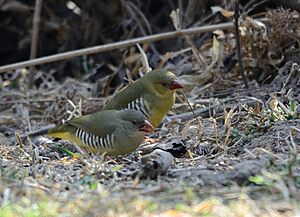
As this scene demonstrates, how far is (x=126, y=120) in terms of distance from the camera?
5.78 metres

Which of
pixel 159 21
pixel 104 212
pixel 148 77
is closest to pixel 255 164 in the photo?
pixel 104 212

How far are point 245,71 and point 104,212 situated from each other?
4.16 meters

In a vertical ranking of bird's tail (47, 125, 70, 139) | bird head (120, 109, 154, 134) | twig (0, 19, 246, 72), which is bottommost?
bird's tail (47, 125, 70, 139)

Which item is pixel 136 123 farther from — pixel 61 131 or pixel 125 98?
pixel 125 98

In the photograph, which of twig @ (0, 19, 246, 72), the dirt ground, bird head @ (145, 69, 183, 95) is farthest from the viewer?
twig @ (0, 19, 246, 72)

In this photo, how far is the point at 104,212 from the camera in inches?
156

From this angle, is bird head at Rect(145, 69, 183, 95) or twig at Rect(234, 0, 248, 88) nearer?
bird head at Rect(145, 69, 183, 95)

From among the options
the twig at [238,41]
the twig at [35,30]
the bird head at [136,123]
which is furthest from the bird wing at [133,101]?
the twig at [35,30]

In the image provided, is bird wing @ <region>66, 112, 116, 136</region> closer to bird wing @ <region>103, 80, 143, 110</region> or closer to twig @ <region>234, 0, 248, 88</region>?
bird wing @ <region>103, 80, 143, 110</region>

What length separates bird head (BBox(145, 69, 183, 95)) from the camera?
21.9ft

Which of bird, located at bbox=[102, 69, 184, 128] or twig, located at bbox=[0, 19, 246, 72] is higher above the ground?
twig, located at bbox=[0, 19, 246, 72]

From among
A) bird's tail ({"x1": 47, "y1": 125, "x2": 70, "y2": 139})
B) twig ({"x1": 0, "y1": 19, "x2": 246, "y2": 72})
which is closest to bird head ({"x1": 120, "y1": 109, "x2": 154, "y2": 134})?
bird's tail ({"x1": 47, "y1": 125, "x2": 70, "y2": 139})

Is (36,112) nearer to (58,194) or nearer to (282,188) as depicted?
(58,194)

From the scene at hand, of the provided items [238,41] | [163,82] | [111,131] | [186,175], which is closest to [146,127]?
[111,131]
